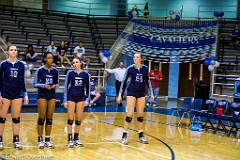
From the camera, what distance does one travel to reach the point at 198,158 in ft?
26.4

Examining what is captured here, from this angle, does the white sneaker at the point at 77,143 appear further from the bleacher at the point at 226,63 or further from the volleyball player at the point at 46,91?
the bleacher at the point at 226,63

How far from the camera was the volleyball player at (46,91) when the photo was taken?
825 centimetres

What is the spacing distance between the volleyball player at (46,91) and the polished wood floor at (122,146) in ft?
1.57

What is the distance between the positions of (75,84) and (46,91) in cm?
61

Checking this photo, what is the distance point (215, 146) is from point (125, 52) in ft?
32.6

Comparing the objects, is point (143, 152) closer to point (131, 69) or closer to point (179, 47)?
point (131, 69)

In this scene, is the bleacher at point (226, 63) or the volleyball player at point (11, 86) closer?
the volleyball player at point (11, 86)

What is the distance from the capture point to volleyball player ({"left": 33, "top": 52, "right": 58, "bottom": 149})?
825 cm

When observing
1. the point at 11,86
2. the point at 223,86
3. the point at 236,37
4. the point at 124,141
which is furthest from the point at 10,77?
the point at 236,37

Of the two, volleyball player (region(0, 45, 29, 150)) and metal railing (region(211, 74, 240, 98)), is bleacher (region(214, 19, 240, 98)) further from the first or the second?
volleyball player (region(0, 45, 29, 150))

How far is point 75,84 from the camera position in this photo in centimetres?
849

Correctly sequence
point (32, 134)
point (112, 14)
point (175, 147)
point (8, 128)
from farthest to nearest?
1. point (112, 14)
2. point (8, 128)
3. point (32, 134)
4. point (175, 147)

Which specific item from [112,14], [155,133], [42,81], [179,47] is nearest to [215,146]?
[155,133]

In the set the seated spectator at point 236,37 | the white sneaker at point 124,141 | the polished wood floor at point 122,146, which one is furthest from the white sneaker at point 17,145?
the seated spectator at point 236,37
